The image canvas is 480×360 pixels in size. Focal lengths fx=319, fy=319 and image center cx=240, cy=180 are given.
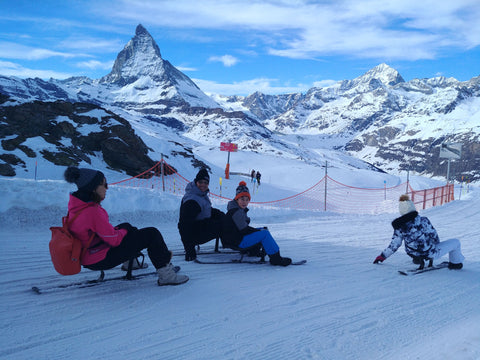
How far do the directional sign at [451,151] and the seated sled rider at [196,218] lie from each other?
16859mm

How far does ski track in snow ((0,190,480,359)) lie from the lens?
2912 mm

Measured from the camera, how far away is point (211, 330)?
3.22 meters

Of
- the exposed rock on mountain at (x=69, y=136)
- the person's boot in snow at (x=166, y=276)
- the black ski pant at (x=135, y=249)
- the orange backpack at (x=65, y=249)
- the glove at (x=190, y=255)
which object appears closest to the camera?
the orange backpack at (x=65, y=249)

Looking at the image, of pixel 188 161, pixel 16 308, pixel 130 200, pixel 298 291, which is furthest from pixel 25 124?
pixel 298 291

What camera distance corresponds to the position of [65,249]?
3416 millimetres

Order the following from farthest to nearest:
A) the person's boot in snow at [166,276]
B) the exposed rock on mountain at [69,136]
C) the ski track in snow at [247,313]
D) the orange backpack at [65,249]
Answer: the exposed rock on mountain at [69,136], the person's boot in snow at [166,276], the orange backpack at [65,249], the ski track in snow at [247,313]

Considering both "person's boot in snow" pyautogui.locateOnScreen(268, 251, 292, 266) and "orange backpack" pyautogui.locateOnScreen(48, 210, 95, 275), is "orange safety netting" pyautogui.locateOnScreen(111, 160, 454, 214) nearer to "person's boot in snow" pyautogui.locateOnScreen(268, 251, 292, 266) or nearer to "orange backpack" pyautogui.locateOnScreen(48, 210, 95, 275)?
"person's boot in snow" pyautogui.locateOnScreen(268, 251, 292, 266)

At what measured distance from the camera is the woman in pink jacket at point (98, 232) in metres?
3.45

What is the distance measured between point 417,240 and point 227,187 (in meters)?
20.6

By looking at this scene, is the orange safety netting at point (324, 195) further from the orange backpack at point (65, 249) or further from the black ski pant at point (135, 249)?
the orange backpack at point (65, 249)

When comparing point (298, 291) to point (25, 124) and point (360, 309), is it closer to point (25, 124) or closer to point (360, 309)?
point (360, 309)

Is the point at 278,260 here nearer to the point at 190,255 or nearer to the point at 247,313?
the point at 190,255

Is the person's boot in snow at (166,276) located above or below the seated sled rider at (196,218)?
below

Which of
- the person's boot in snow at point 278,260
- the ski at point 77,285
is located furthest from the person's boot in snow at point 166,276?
the person's boot in snow at point 278,260
